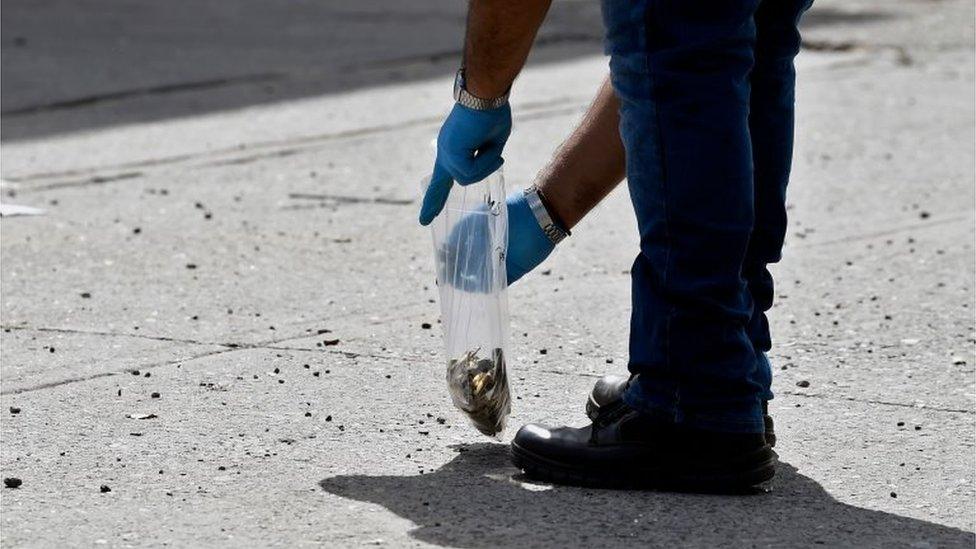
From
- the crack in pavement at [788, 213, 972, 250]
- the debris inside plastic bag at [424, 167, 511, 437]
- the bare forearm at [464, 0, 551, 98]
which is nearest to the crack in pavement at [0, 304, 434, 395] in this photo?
the debris inside plastic bag at [424, 167, 511, 437]

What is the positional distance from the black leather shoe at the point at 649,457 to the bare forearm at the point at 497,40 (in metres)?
0.58

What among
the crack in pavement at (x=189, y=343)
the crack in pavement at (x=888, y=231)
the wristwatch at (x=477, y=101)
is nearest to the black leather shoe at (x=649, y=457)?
the wristwatch at (x=477, y=101)

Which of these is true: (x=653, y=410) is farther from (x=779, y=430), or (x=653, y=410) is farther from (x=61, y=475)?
(x=61, y=475)

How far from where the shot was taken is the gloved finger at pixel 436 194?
11.0 feet

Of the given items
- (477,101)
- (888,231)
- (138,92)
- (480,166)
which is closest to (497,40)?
(477,101)

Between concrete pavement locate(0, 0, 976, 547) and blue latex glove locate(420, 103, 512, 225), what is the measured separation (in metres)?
0.51

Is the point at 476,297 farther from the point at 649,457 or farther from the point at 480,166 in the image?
the point at 649,457

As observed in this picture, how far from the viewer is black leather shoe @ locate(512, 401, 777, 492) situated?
3180 mm

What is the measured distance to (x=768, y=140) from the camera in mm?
3365

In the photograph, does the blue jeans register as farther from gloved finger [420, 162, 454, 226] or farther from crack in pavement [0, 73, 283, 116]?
crack in pavement [0, 73, 283, 116]

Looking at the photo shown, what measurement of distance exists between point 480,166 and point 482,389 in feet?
1.34

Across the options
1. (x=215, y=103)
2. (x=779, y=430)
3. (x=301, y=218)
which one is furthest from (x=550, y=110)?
(x=779, y=430)

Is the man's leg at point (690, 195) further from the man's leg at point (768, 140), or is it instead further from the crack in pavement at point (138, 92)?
the crack in pavement at point (138, 92)

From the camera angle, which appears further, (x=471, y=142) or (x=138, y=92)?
(x=138, y=92)
